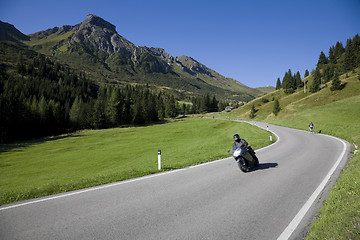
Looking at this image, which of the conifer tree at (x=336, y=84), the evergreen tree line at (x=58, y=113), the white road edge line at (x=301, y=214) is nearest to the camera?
the white road edge line at (x=301, y=214)

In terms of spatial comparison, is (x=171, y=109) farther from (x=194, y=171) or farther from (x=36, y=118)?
(x=194, y=171)

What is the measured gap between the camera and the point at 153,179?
25.5ft

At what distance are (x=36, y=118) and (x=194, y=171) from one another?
264 ft

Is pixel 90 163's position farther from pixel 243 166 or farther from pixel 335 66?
pixel 335 66

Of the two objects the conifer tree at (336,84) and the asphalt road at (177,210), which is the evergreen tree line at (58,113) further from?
the conifer tree at (336,84)

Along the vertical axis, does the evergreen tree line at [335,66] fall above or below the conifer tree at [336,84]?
above

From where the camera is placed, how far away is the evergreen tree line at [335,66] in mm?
83688

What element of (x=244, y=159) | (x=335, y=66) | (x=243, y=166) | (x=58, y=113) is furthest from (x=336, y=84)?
(x=58, y=113)

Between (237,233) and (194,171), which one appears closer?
(237,233)

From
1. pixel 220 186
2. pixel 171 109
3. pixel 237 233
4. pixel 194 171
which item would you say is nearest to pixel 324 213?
pixel 237 233

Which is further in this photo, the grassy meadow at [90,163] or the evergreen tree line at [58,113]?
the evergreen tree line at [58,113]

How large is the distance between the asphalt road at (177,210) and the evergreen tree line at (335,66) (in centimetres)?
7833

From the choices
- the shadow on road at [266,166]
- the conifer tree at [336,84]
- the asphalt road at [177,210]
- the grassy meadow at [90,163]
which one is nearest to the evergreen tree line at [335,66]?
the conifer tree at [336,84]

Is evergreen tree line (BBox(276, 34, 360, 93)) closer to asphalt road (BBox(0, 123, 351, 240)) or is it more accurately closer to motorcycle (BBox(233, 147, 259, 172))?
motorcycle (BBox(233, 147, 259, 172))
